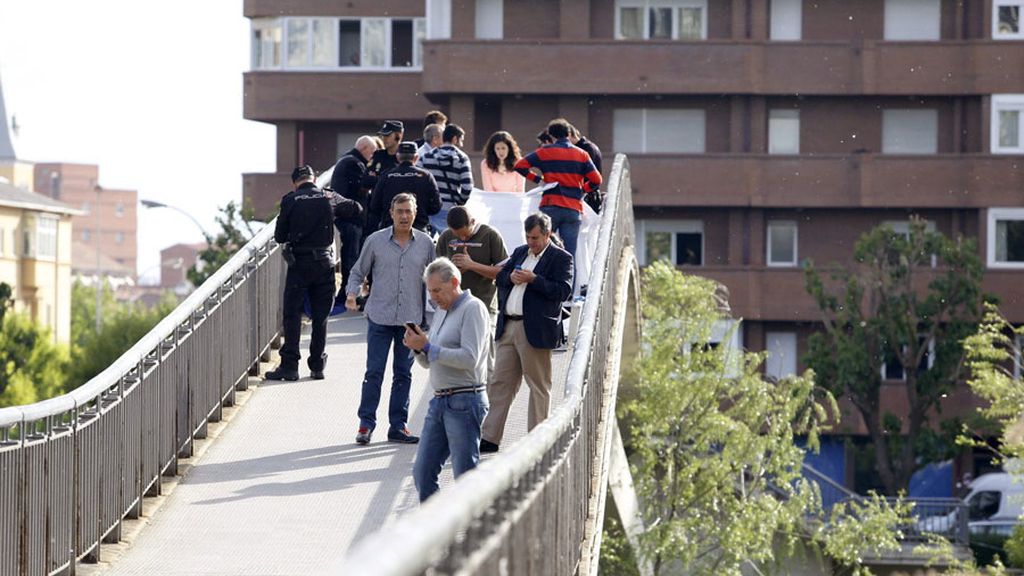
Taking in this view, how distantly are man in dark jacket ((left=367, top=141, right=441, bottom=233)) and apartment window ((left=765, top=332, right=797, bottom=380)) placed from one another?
3831 centimetres

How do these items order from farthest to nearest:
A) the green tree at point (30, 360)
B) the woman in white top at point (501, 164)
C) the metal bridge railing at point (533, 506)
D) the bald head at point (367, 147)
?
the green tree at point (30, 360) → the woman in white top at point (501, 164) → the bald head at point (367, 147) → the metal bridge railing at point (533, 506)

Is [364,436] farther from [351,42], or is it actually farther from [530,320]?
[351,42]

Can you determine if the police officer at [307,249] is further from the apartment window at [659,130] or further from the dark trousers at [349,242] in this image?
the apartment window at [659,130]

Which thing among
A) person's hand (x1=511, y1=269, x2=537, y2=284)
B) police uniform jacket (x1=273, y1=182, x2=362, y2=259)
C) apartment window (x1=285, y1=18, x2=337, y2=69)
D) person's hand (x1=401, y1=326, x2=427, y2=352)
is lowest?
person's hand (x1=401, y1=326, x2=427, y2=352)

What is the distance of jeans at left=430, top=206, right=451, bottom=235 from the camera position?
19672 mm

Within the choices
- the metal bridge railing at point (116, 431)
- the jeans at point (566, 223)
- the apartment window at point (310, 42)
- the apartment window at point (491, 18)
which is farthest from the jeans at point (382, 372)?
the apartment window at point (310, 42)

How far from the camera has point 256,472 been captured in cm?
1363

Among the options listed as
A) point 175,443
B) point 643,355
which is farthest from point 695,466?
point 175,443

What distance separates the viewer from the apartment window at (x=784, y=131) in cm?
5434

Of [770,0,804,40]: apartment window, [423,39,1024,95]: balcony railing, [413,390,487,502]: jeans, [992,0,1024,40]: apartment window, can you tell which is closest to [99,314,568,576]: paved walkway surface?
[413,390,487,502]: jeans

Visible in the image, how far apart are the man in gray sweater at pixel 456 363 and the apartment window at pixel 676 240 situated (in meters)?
43.7

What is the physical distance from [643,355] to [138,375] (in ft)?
89.3

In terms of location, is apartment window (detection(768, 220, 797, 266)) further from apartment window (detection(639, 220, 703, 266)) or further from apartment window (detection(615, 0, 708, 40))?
apartment window (detection(615, 0, 708, 40))

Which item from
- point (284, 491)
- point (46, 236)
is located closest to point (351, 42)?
point (284, 491)
